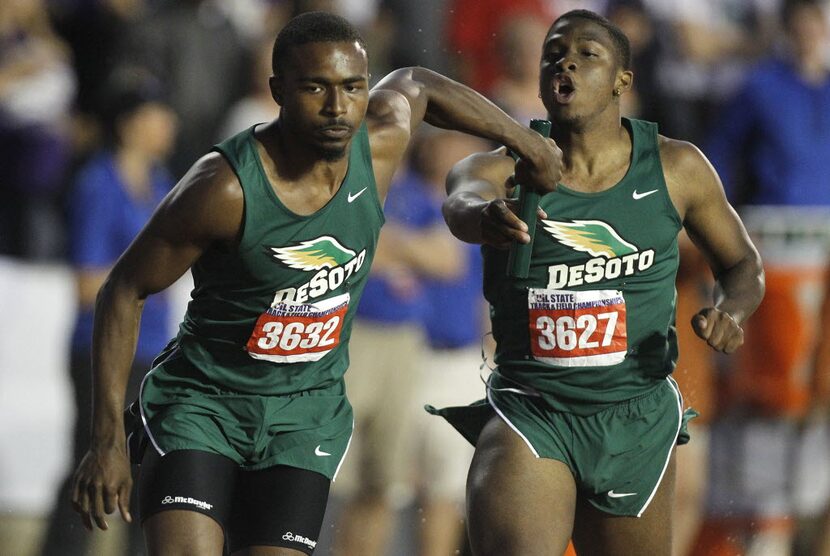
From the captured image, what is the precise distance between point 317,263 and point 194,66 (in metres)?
4.48

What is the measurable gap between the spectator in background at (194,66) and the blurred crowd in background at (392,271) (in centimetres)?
1

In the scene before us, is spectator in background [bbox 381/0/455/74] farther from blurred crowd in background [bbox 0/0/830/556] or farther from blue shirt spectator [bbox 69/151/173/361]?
blue shirt spectator [bbox 69/151/173/361]

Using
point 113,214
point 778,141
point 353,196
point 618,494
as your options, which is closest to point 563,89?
point 353,196

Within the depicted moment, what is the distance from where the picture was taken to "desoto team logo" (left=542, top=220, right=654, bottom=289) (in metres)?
4.75

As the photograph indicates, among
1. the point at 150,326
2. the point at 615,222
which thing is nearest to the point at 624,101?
the point at 150,326

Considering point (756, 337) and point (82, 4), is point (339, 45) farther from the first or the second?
point (82, 4)

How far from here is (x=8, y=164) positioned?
327 inches

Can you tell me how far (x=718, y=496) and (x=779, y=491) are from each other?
389mm

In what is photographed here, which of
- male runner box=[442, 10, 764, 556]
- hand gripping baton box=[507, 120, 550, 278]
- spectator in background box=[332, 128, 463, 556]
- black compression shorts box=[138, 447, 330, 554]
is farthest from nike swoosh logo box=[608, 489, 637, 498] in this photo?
spectator in background box=[332, 128, 463, 556]

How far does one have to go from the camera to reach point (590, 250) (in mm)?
4750

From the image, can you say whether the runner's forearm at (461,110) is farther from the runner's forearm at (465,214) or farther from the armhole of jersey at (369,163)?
the armhole of jersey at (369,163)

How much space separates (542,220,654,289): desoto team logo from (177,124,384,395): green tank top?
570 millimetres

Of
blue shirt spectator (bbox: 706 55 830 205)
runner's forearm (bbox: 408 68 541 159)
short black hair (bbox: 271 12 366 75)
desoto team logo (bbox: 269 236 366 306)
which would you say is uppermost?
blue shirt spectator (bbox: 706 55 830 205)

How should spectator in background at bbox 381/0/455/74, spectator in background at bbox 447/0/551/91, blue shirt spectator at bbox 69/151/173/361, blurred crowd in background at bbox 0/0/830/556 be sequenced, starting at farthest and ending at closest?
1. spectator in background at bbox 381/0/455/74
2. spectator in background at bbox 447/0/551/91
3. blurred crowd in background at bbox 0/0/830/556
4. blue shirt spectator at bbox 69/151/173/361
